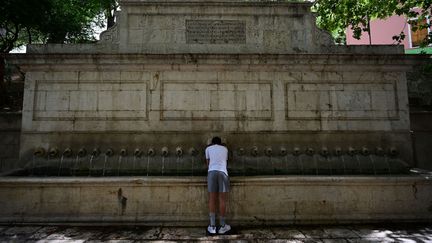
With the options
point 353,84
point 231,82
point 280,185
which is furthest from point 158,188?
point 353,84

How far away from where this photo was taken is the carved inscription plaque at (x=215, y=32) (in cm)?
855

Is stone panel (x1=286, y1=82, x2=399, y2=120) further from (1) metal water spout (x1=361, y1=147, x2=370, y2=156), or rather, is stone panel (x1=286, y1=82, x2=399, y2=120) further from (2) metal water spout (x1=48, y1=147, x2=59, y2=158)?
(2) metal water spout (x1=48, y1=147, x2=59, y2=158)

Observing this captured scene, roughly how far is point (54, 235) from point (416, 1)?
12676 mm

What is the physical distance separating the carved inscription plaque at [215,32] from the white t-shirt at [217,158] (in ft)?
12.4

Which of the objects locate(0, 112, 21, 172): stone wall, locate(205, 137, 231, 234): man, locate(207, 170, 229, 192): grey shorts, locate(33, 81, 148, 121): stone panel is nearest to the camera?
locate(205, 137, 231, 234): man

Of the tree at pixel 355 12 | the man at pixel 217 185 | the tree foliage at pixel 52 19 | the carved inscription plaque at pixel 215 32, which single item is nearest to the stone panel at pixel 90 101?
the carved inscription plaque at pixel 215 32

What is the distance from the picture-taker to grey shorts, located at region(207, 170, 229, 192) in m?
5.81

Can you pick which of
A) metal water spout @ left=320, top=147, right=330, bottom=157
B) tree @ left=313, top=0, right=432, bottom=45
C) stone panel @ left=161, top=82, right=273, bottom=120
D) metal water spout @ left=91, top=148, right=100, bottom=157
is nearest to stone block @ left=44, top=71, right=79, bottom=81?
metal water spout @ left=91, top=148, right=100, bottom=157

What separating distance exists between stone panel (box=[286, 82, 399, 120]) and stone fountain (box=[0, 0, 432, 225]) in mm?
28

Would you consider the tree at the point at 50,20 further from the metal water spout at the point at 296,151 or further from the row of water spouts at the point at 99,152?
the metal water spout at the point at 296,151

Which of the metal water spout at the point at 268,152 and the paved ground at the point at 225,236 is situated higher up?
the metal water spout at the point at 268,152

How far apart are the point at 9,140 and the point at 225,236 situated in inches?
314

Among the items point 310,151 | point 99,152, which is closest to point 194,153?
point 99,152

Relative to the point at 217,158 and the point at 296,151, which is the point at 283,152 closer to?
the point at 296,151
